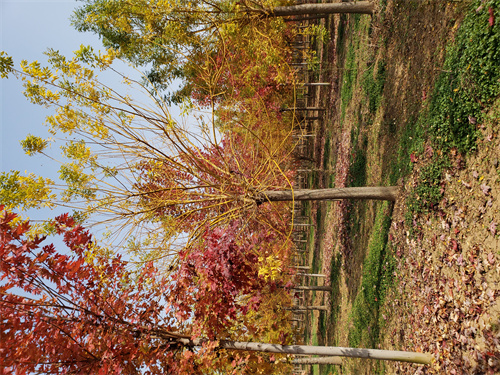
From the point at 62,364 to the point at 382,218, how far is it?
6807 mm

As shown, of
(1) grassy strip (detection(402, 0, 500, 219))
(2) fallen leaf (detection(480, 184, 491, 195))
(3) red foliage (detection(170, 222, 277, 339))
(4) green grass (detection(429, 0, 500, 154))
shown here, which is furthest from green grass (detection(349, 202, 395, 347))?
(3) red foliage (detection(170, 222, 277, 339))

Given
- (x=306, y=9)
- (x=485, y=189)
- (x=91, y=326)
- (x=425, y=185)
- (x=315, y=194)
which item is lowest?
(x=91, y=326)

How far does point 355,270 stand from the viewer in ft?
32.5

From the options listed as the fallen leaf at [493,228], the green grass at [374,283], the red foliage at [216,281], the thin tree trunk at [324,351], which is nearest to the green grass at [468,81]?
the fallen leaf at [493,228]

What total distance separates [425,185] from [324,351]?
3426 mm

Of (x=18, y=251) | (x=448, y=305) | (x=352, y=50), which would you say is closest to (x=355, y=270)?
(x=448, y=305)

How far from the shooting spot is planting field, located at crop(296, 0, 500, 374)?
14.3ft

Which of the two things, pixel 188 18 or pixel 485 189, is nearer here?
pixel 485 189

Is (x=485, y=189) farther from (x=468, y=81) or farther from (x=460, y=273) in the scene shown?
(x=468, y=81)

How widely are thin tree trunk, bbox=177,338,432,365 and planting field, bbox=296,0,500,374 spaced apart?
467 mm

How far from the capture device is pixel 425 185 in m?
5.79

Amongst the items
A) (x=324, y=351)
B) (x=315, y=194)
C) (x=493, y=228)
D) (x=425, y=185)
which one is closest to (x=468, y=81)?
(x=425, y=185)

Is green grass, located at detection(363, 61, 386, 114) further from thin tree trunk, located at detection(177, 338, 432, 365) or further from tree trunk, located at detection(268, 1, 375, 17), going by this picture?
thin tree trunk, located at detection(177, 338, 432, 365)

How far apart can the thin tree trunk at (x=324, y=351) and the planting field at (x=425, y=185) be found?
0.47 metres
